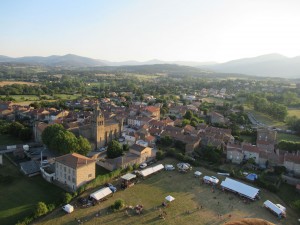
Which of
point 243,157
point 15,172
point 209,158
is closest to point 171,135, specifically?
point 209,158

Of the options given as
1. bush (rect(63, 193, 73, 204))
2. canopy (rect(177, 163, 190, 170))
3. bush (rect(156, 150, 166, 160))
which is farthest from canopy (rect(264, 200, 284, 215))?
bush (rect(63, 193, 73, 204))

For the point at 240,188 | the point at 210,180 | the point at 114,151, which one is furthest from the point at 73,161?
the point at 240,188

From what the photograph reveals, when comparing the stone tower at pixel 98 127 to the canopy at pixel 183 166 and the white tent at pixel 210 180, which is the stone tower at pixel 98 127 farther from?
the white tent at pixel 210 180

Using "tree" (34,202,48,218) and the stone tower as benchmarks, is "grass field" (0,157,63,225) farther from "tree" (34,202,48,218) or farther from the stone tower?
the stone tower

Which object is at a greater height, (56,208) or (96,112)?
(96,112)

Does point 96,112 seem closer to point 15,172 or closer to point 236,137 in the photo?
point 15,172

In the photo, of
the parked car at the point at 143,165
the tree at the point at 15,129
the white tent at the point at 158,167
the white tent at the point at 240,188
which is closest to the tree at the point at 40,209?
the white tent at the point at 158,167
